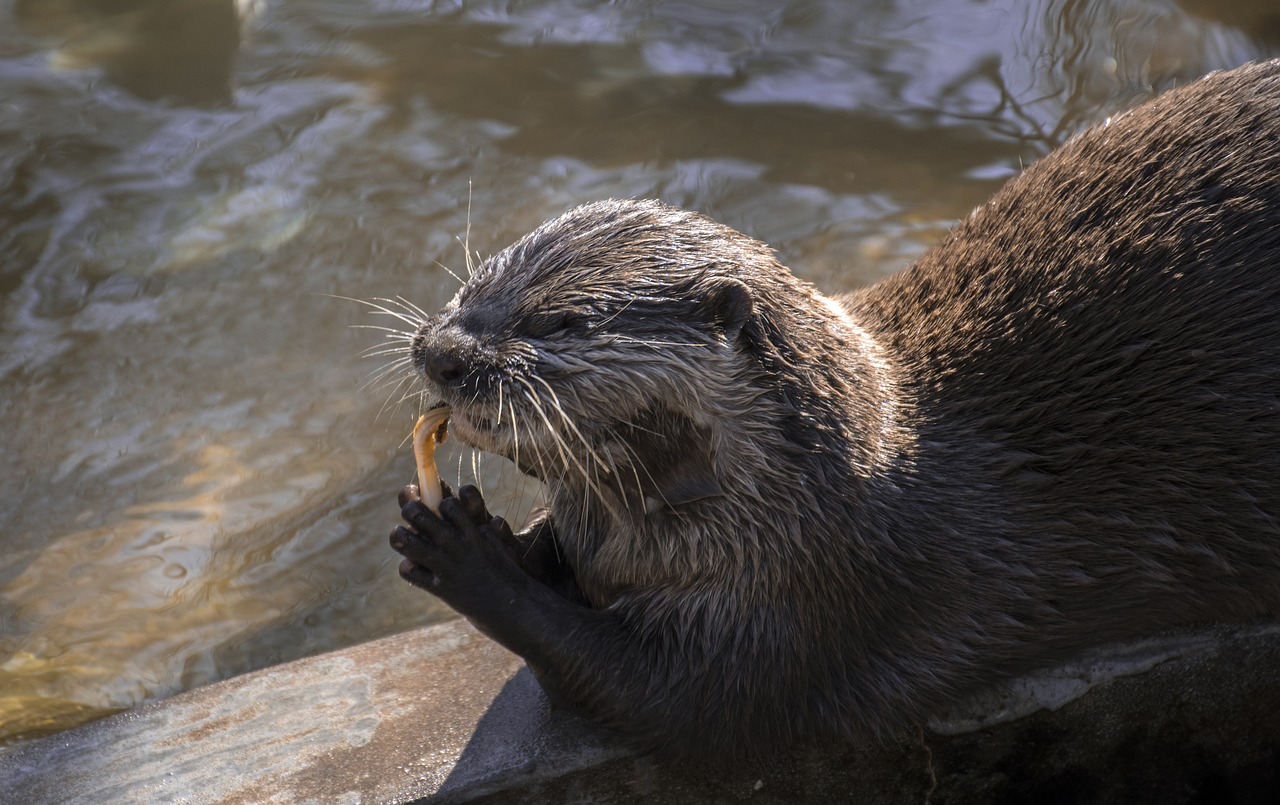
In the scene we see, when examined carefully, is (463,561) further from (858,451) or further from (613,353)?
(858,451)

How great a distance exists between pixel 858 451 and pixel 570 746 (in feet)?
2.48

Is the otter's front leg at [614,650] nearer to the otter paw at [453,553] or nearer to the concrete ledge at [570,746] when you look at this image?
the otter paw at [453,553]

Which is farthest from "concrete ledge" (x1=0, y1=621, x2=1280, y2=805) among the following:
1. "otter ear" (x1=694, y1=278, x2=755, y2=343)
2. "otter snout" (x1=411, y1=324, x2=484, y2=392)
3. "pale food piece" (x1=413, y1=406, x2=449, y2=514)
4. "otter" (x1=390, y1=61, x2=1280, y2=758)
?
"otter ear" (x1=694, y1=278, x2=755, y2=343)

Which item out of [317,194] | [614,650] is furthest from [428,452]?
[317,194]

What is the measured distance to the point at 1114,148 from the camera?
2.59 meters

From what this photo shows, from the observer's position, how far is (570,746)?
243 cm

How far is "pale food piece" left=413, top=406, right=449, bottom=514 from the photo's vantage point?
2.38 metres

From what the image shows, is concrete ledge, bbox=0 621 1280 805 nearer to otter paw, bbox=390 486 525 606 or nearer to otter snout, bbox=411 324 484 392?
otter paw, bbox=390 486 525 606

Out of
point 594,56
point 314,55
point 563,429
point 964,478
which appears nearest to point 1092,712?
point 964,478

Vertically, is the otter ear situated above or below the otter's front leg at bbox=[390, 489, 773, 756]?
above

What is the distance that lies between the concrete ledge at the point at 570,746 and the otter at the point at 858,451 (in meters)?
0.10

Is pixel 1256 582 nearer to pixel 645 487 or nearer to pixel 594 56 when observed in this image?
pixel 645 487

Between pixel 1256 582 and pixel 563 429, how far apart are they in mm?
1377

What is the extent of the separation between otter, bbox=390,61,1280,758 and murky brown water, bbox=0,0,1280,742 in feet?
4.02
